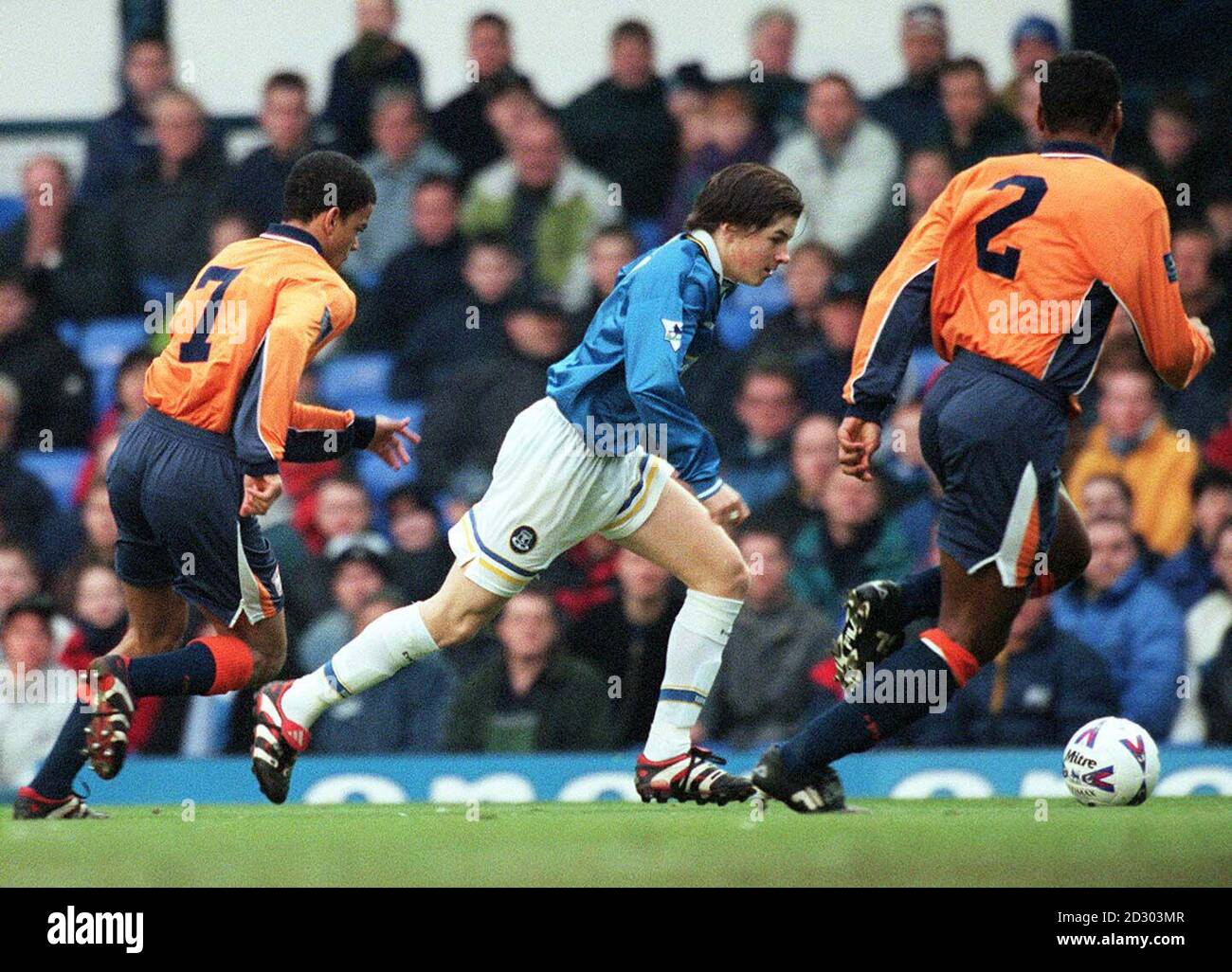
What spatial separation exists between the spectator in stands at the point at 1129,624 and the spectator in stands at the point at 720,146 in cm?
A: 277

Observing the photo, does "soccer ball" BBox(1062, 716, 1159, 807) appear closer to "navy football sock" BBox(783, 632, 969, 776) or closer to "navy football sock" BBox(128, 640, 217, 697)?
"navy football sock" BBox(783, 632, 969, 776)

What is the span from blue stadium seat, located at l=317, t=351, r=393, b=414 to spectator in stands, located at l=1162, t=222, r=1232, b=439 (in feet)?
12.9

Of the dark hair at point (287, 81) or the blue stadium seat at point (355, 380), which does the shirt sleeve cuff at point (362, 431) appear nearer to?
the blue stadium seat at point (355, 380)

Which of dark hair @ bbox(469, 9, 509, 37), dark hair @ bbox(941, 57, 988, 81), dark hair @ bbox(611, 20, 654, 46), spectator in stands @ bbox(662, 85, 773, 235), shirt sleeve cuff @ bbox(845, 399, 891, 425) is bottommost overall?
shirt sleeve cuff @ bbox(845, 399, 891, 425)

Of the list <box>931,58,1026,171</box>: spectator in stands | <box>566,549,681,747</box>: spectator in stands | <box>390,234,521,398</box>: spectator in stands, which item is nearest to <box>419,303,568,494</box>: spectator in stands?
<box>390,234,521,398</box>: spectator in stands

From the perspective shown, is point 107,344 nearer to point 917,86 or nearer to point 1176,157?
point 917,86

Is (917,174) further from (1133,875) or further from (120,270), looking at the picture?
(1133,875)

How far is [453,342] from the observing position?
10172 mm

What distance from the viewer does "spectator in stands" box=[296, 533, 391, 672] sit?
9445mm

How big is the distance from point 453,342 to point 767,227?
4422mm

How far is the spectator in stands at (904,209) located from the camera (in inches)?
393

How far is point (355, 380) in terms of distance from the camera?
10391 millimetres
